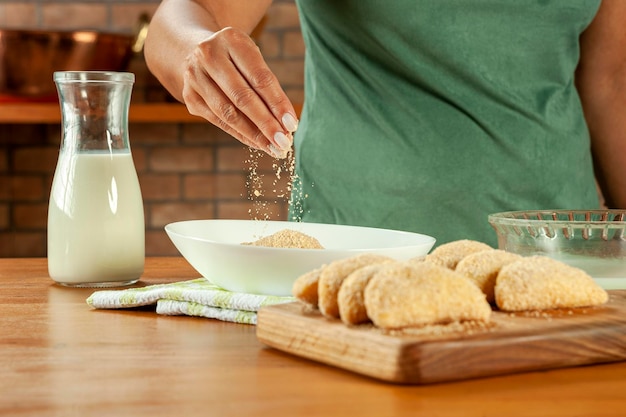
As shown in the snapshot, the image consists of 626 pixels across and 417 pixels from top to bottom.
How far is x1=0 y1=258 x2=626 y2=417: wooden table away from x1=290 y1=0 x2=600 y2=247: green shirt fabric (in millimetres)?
691

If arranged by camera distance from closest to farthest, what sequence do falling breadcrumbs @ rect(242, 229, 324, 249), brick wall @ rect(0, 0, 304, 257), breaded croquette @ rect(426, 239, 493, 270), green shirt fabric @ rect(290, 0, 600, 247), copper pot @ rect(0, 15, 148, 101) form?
breaded croquette @ rect(426, 239, 493, 270), falling breadcrumbs @ rect(242, 229, 324, 249), green shirt fabric @ rect(290, 0, 600, 247), copper pot @ rect(0, 15, 148, 101), brick wall @ rect(0, 0, 304, 257)

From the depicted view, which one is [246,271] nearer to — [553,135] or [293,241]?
[293,241]

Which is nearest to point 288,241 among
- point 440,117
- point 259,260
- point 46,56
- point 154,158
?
point 259,260

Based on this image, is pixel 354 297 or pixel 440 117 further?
pixel 440 117

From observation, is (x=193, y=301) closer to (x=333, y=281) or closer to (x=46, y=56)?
(x=333, y=281)

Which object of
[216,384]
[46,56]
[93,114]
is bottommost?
[216,384]

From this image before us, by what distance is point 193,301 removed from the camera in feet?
2.76

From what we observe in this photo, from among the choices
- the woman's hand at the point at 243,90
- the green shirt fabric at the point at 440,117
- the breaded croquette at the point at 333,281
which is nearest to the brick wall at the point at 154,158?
the green shirt fabric at the point at 440,117

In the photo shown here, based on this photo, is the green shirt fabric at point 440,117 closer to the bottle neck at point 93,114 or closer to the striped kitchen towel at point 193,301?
the bottle neck at point 93,114

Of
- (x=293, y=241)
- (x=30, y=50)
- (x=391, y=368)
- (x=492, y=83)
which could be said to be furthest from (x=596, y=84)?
(x=30, y=50)

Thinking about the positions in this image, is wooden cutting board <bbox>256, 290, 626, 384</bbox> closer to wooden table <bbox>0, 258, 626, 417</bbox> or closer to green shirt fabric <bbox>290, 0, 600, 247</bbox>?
wooden table <bbox>0, 258, 626, 417</bbox>

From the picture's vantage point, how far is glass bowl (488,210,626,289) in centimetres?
87

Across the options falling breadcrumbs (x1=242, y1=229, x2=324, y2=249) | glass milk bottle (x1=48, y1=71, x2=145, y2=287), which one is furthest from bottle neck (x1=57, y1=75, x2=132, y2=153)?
falling breadcrumbs (x1=242, y1=229, x2=324, y2=249)

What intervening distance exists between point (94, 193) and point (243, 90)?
0.67ft
